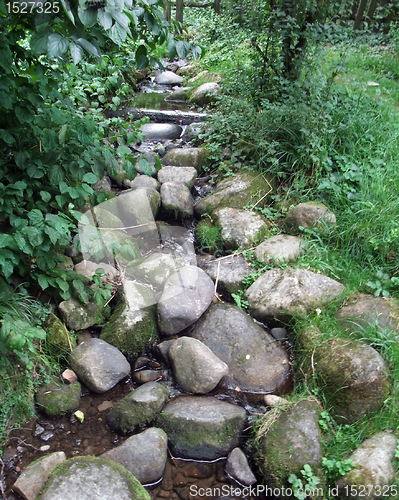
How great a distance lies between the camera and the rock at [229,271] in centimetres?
333

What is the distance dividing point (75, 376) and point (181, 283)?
1.00 metres

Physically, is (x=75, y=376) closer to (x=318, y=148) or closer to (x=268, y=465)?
(x=268, y=465)

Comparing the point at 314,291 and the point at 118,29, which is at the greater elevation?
the point at 118,29

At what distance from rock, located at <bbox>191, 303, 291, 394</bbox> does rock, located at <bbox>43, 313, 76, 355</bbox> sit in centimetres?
88

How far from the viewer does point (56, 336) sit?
105 inches

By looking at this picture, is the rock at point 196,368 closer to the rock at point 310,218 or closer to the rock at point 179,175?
the rock at point 310,218

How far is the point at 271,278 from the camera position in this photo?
10.6 ft

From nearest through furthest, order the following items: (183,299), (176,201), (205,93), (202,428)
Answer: (202,428) < (183,299) < (176,201) < (205,93)

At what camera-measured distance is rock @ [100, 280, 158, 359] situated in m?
2.87

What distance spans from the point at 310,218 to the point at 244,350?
1333 mm

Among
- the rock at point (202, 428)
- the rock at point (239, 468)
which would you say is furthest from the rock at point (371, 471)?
the rock at point (202, 428)

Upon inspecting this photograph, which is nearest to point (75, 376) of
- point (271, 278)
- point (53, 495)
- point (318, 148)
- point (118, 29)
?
point (53, 495)

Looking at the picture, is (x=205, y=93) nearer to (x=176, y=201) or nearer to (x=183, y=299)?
(x=176, y=201)

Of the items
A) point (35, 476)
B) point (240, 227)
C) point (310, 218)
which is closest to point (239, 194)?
point (240, 227)
